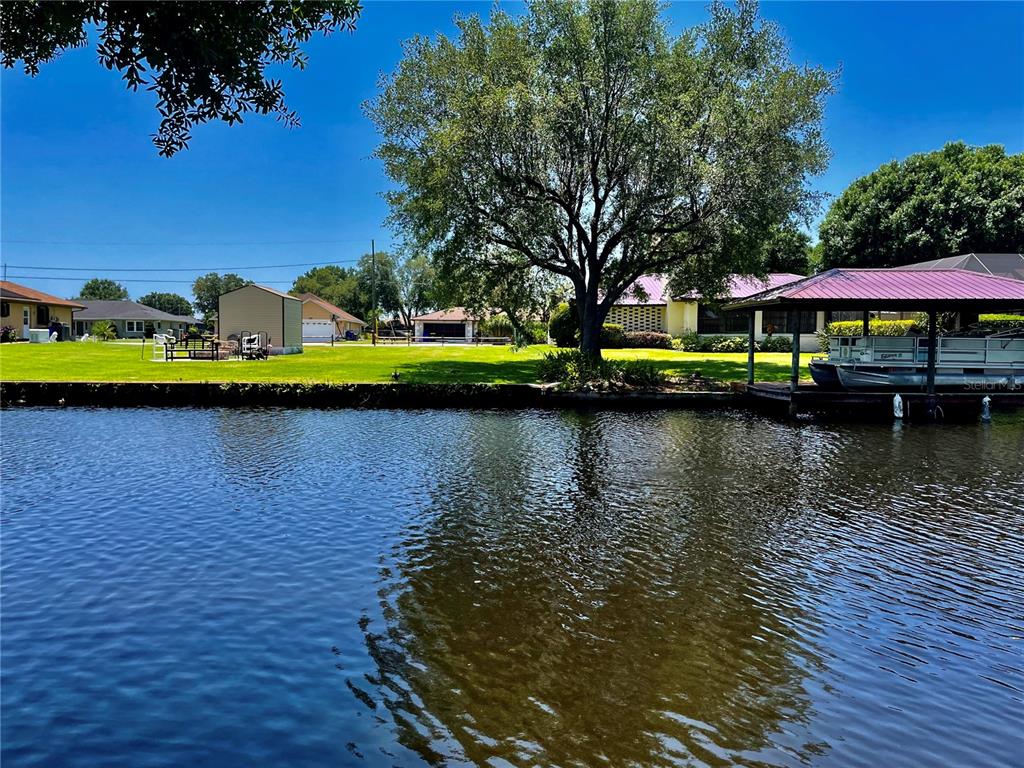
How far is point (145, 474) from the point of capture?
1209 cm

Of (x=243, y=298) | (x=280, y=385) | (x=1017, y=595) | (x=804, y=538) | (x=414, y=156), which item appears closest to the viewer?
(x=1017, y=595)

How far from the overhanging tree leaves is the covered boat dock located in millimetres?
4555

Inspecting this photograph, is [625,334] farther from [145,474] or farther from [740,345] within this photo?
[145,474]

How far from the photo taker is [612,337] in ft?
139

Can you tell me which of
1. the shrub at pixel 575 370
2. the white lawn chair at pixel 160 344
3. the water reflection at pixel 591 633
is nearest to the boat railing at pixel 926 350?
the shrub at pixel 575 370

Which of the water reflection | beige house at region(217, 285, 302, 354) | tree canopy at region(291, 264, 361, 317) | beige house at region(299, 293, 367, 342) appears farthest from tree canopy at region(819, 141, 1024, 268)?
tree canopy at region(291, 264, 361, 317)

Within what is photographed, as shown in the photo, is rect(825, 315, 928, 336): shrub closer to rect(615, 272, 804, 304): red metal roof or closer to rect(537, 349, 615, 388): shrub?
rect(615, 272, 804, 304): red metal roof

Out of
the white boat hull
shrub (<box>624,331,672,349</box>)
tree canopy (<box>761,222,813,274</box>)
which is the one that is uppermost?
tree canopy (<box>761,222,813,274</box>)

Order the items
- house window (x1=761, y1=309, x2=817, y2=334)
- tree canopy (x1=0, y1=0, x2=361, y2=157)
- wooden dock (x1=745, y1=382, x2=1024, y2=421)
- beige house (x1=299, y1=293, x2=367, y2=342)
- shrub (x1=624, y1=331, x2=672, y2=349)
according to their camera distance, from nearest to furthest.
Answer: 1. tree canopy (x1=0, y1=0, x2=361, y2=157)
2. wooden dock (x1=745, y1=382, x2=1024, y2=421)
3. house window (x1=761, y1=309, x2=817, y2=334)
4. shrub (x1=624, y1=331, x2=672, y2=349)
5. beige house (x1=299, y1=293, x2=367, y2=342)

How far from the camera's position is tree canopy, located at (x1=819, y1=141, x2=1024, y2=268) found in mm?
39156

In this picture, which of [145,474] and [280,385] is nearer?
[145,474]

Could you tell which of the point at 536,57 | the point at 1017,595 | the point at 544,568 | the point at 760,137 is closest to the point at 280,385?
the point at 536,57

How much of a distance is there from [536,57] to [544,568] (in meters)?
21.6

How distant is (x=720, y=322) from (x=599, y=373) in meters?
22.1
